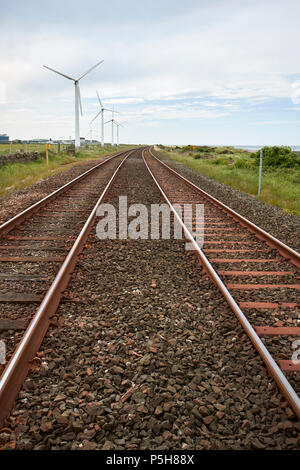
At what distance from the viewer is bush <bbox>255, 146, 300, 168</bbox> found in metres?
25.2

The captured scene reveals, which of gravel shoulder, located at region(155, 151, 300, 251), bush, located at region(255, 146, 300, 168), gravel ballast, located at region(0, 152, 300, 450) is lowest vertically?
gravel ballast, located at region(0, 152, 300, 450)

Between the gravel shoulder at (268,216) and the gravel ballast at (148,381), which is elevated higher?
the gravel shoulder at (268,216)

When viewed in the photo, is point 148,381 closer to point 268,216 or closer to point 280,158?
point 268,216

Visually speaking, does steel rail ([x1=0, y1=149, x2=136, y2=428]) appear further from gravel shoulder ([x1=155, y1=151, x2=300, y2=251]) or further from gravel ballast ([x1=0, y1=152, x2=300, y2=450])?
gravel shoulder ([x1=155, y1=151, x2=300, y2=251])

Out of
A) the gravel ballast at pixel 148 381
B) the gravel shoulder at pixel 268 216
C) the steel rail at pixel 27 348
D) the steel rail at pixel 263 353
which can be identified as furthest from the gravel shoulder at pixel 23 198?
the gravel shoulder at pixel 268 216

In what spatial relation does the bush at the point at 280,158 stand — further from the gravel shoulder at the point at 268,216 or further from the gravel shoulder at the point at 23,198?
the gravel shoulder at the point at 23,198

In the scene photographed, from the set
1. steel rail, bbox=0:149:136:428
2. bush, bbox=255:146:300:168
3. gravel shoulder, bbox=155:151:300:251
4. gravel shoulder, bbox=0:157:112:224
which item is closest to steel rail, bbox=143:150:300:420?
steel rail, bbox=0:149:136:428

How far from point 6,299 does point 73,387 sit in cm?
189

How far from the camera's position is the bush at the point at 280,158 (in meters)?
25.2

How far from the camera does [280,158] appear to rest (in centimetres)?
2566

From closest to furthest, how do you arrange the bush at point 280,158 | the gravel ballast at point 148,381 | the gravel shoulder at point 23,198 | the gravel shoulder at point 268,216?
the gravel ballast at point 148,381
the gravel shoulder at point 268,216
the gravel shoulder at point 23,198
the bush at point 280,158

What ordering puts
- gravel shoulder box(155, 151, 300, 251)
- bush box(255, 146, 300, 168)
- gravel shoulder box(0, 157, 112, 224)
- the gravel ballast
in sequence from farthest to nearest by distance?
bush box(255, 146, 300, 168) → gravel shoulder box(0, 157, 112, 224) → gravel shoulder box(155, 151, 300, 251) → the gravel ballast

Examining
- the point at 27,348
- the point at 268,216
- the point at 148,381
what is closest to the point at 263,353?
the point at 148,381
